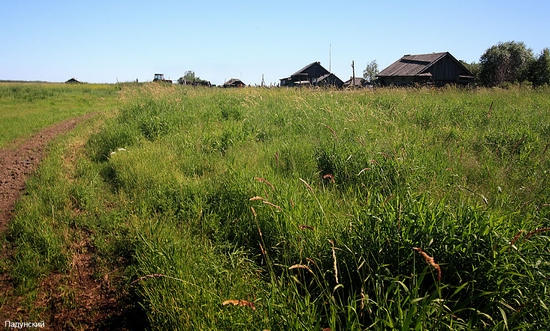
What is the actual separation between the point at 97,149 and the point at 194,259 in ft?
20.3

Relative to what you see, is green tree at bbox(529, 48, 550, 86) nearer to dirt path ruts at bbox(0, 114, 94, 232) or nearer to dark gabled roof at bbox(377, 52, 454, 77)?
dark gabled roof at bbox(377, 52, 454, 77)

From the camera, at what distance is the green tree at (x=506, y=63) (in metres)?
35.6

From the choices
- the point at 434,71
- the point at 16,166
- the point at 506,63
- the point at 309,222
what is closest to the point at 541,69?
the point at 506,63

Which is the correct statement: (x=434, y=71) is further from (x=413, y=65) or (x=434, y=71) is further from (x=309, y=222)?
(x=309, y=222)

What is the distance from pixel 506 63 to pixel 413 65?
40.7ft

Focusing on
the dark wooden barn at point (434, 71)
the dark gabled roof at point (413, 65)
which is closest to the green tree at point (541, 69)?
the dark wooden barn at point (434, 71)

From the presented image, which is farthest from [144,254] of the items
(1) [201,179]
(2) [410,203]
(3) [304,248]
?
(2) [410,203]

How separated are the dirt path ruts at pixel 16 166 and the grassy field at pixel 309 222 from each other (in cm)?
34

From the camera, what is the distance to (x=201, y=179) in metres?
5.04

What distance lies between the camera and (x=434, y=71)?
32.2 meters

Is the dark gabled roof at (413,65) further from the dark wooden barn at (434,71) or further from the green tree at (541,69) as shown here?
the green tree at (541,69)

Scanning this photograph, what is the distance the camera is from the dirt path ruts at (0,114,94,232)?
4.99 metres

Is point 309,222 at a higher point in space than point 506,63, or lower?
lower

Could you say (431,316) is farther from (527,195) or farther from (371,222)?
(527,195)
